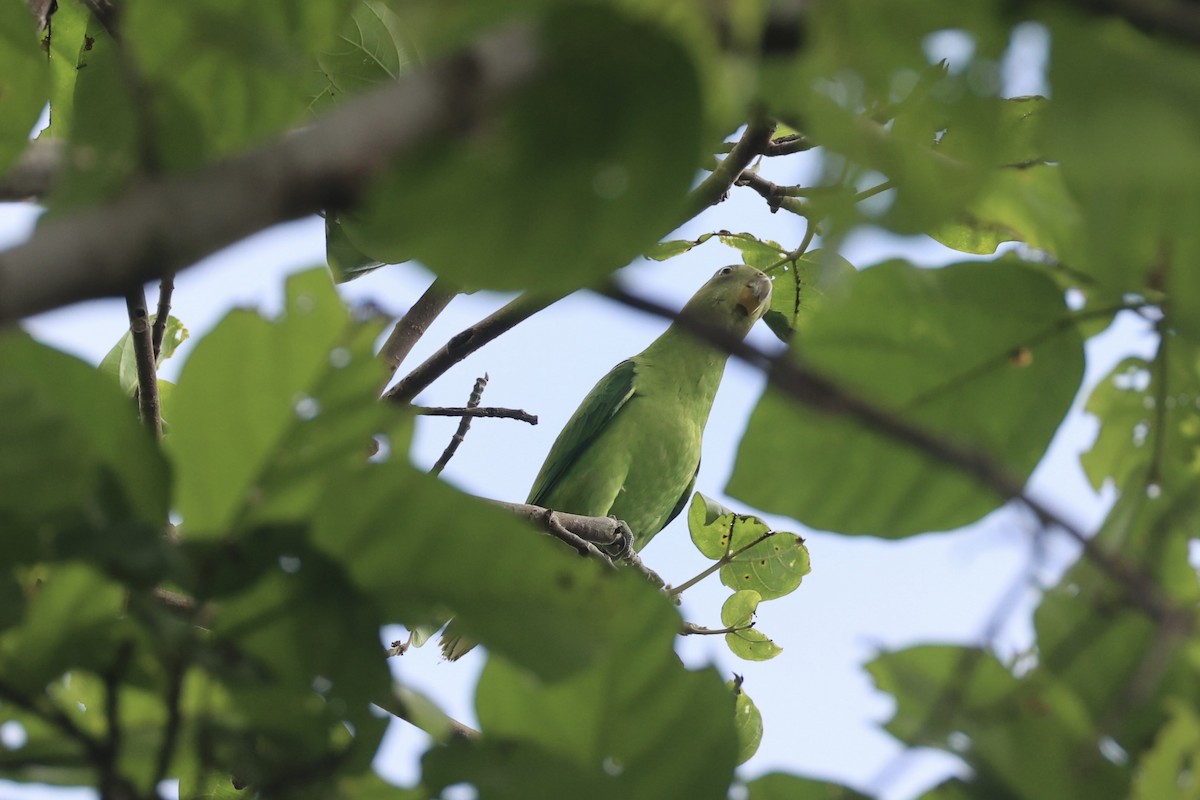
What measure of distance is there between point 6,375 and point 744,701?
3.52 feet

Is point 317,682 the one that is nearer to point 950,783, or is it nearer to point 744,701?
point 950,783

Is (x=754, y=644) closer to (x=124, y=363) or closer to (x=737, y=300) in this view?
(x=124, y=363)

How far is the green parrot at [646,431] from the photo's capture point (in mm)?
3424

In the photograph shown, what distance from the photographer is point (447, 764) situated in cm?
48

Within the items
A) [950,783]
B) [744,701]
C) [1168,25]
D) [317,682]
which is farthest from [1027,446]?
[744,701]

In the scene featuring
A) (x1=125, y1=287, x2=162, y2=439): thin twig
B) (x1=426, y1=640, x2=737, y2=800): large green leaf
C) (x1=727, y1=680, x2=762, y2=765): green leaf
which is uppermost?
(x1=426, y1=640, x2=737, y2=800): large green leaf

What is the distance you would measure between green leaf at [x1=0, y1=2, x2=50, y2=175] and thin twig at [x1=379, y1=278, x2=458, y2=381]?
128cm

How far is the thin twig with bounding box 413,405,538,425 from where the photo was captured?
6.39 ft

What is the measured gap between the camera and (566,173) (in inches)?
13.9

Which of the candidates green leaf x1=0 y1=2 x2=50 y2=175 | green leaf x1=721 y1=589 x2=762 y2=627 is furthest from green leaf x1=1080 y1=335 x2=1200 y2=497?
green leaf x1=721 y1=589 x2=762 y2=627

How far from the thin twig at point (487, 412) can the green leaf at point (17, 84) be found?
4.43 feet

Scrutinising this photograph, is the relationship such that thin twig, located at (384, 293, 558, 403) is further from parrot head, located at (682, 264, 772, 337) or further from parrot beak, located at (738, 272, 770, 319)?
parrot beak, located at (738, 272, 770, 319)

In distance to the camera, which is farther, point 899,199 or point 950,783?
point 950,783

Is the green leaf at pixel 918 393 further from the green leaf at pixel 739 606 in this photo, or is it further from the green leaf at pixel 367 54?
the green leaf at pixel 739 606
